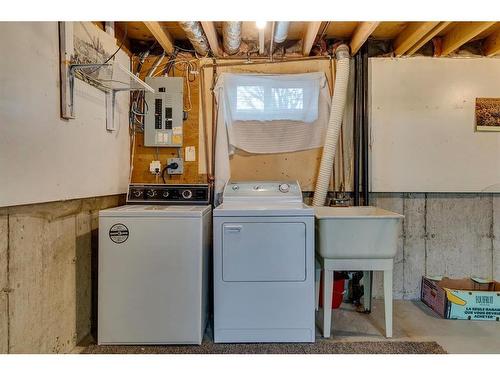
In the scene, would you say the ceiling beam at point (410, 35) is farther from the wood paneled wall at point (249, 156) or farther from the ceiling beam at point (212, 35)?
the ceiling beam at point (212, 35)

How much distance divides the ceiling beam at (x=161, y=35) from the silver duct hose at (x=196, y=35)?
18cm

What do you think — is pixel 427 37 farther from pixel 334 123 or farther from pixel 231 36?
pixel 231 36

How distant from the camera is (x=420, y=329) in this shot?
2275 mm

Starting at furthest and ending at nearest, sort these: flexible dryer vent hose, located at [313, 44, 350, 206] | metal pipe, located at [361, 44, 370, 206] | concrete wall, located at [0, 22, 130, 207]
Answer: metal pipe, located at [361, 44, 370, 206], flexible dryer vent hose, located at [313, 44, 350, 206], concrete wall, located at [0, 22, 130, 207]

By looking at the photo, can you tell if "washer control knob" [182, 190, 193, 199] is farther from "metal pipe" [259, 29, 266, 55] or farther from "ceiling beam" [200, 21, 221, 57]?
"metal pipe" [259, 29, 266, 55]

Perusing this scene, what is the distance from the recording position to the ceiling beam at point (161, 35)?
2.23 m

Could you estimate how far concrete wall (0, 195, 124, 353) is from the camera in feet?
4.76

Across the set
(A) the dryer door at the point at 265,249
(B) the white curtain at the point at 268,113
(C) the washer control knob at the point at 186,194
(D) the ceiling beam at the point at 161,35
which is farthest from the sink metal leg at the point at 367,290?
(D) the ceiling beam at the point at 161,35

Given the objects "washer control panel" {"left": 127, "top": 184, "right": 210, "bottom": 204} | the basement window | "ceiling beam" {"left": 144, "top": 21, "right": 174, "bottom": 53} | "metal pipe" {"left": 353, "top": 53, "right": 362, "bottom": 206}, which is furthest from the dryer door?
"ceiling beam" {"left": 144, "top": 21, "right": 174, "bottom": 53}

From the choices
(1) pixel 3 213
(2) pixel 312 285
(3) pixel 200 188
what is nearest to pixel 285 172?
(3) pixel 200 188

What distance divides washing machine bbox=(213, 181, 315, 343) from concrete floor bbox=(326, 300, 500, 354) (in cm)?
39

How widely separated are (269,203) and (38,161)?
56.7 inches
